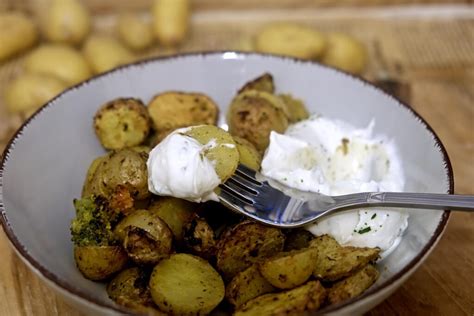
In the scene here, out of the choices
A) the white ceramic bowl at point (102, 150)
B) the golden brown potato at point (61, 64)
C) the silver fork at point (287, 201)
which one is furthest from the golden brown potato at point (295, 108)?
the golden brown potato at point (61, 64)

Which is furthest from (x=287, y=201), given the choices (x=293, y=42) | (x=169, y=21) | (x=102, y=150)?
(x=169, y=21)

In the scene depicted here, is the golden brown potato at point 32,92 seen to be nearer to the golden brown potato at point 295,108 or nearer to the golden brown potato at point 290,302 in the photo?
the golden brown potato at point 295,108

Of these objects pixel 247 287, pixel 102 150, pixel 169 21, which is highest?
pixel 169 21

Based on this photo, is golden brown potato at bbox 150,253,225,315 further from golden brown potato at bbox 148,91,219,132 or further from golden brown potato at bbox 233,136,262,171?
golden brown potato at bbox 148,91,219,132

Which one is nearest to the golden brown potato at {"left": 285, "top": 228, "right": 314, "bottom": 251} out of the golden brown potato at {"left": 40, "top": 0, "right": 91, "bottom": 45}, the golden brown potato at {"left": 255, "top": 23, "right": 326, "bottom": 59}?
the golden brown potato at {"left": 255, "top": 23, "right": 326, "bottom": 59}

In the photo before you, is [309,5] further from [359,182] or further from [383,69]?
[359,182]

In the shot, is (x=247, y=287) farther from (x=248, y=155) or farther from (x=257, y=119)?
(x=257, y=119)

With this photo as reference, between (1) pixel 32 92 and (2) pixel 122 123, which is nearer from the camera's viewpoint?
(2) pixel 122 123

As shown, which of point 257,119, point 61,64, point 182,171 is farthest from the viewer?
point 61,64
